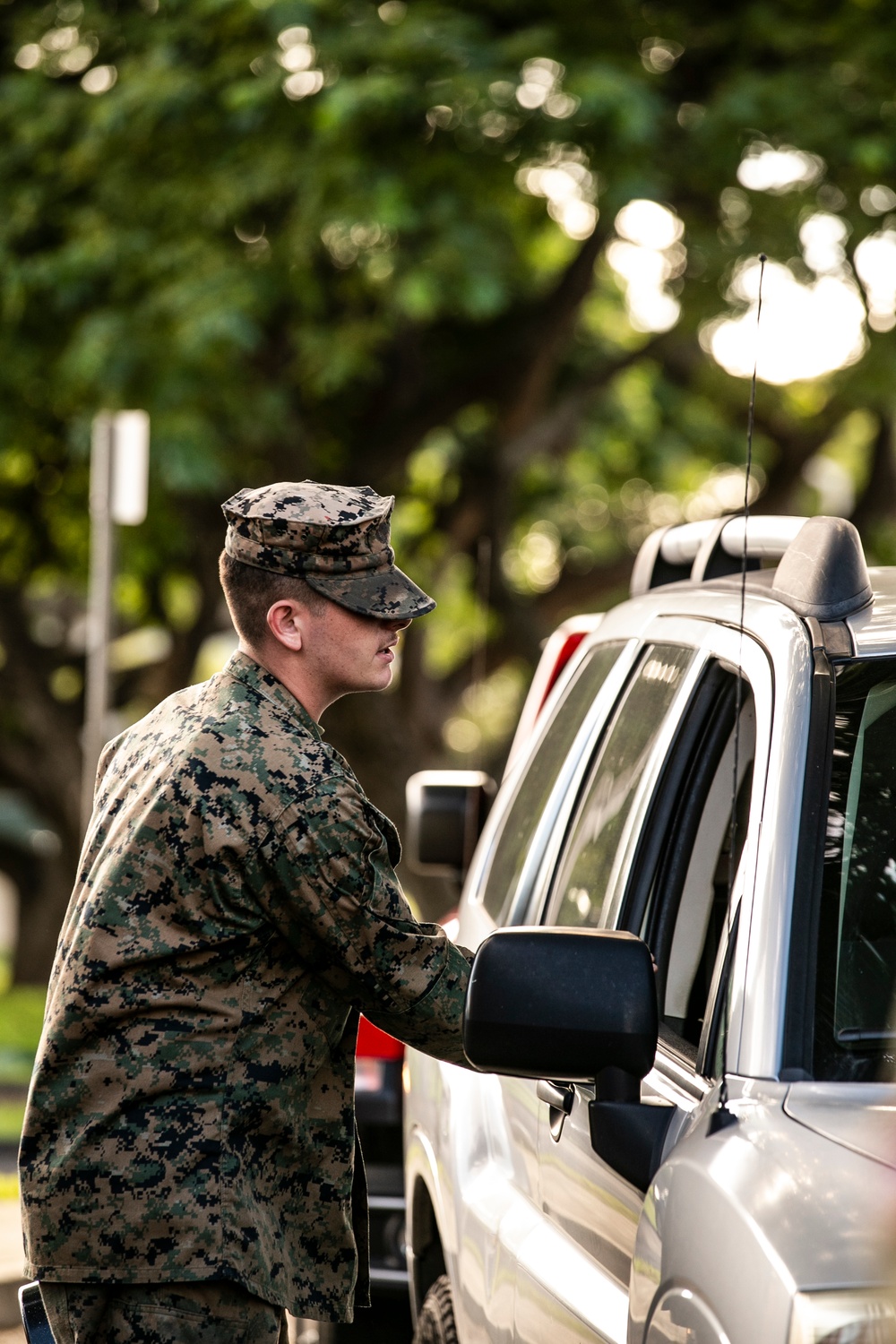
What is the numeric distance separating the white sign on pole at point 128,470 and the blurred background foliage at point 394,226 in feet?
5.91

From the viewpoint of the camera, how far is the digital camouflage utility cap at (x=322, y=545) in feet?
8.45

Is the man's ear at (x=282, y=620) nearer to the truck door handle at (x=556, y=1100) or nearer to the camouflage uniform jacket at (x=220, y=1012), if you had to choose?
the camouflage uniform jacket at (x=220, y=1012)

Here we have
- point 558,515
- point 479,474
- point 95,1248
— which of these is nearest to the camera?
point 95,1248

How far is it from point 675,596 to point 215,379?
6.98 m

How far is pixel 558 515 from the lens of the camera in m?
15.8

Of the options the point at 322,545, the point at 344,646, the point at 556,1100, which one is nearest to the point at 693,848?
the point at 556,1100

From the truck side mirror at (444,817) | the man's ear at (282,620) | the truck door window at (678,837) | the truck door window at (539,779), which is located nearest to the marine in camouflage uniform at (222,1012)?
the man's ear at (282,620)

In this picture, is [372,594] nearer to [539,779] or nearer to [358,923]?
[358,923]

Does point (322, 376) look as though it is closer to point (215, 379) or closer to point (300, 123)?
point (215, 379)

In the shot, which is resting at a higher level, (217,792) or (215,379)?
(217,792)

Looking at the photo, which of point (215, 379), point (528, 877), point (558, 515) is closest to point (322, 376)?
point (215, 379)

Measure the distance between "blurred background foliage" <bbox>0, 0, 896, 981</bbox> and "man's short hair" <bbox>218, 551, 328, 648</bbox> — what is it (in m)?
5.51

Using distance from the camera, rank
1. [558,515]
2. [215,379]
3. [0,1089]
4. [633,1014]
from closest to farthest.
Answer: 1. [633,1014]
2. [215,379]
3. [0,1089]
4. [558,515]

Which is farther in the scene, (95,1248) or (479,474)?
(479,474)
